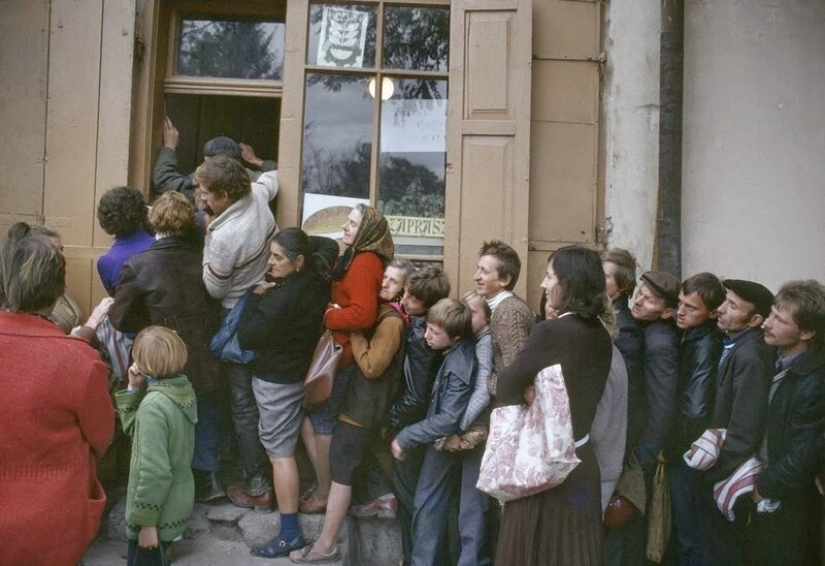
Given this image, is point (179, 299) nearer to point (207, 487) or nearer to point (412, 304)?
point (207, 487)

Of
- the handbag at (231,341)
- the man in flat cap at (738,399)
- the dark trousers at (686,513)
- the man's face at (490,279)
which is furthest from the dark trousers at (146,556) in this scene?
the man in flat cap at (738,399)

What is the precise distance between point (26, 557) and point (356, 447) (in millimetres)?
2070

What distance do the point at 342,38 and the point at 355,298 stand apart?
1.99 meters

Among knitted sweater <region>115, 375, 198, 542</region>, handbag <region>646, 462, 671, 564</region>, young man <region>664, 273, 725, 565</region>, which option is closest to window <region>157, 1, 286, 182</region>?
knitted sweater <region>115, 375, 198, 542</region>

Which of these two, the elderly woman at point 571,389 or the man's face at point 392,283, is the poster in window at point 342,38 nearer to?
the man's face at point 392,283

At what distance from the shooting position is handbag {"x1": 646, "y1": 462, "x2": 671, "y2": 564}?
4199mm

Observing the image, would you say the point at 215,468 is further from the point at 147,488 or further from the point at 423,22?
the point at 423,22

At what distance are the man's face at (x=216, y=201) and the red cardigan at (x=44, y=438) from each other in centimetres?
187

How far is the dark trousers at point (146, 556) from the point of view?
390 centimetres

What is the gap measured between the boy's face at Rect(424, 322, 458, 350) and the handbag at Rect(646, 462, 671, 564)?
122cm

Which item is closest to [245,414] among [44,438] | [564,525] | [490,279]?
[490,279]

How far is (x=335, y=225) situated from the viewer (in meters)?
5.49

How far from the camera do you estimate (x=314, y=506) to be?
4.82 m

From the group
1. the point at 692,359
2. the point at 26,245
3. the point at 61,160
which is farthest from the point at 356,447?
the point at 61,160
